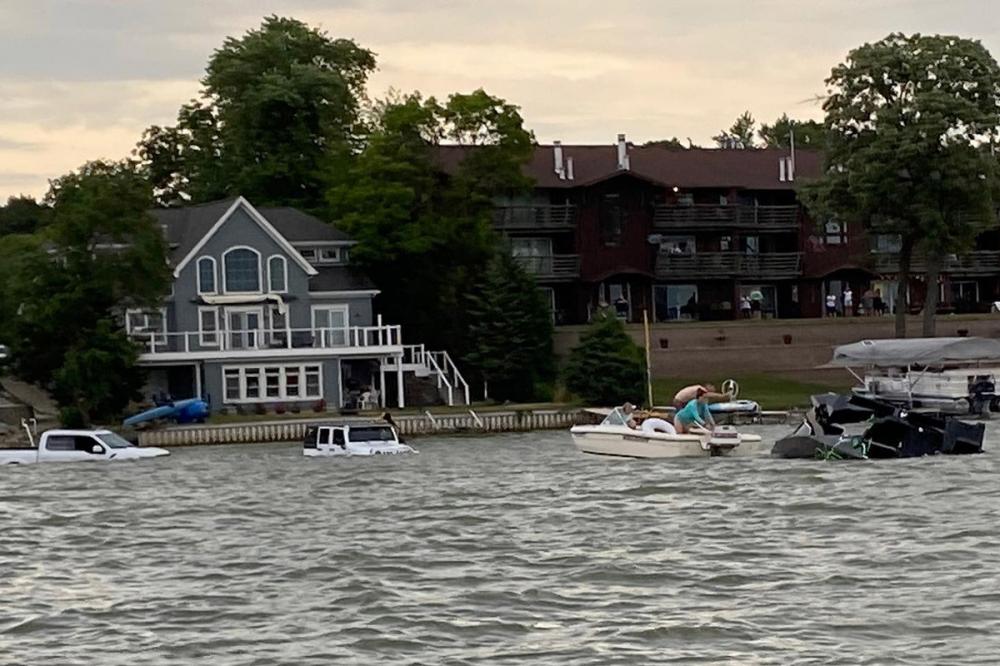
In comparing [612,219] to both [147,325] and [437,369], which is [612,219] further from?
[147,325]

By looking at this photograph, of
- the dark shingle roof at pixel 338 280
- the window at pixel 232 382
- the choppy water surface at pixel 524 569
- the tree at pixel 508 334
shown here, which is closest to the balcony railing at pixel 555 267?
the dark shingle roof at pixel 338 280

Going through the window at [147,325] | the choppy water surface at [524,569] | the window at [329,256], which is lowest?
the choppy water surface at [524,569]

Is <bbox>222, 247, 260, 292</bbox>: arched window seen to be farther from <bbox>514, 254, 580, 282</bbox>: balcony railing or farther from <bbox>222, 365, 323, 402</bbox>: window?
<bbox>514, 254, 580, 282</bbox>: balcony railing

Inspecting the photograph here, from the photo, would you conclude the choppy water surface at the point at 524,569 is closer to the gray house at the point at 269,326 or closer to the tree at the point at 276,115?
the gray house at the point at 269,326

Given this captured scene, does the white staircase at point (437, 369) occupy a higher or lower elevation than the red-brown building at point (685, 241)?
lower

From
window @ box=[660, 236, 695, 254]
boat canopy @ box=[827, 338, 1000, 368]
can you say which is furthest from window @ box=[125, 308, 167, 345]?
window @ box=[660, 236, 695, 254]

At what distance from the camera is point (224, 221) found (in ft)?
289

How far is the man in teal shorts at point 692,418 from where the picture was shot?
187 feet

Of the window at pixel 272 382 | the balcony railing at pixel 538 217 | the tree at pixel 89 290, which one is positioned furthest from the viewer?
the balcony railing at pixel 538 217

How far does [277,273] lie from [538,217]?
16.3 m

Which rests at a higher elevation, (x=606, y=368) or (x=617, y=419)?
(x=606, y=368)

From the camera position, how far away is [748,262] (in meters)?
103

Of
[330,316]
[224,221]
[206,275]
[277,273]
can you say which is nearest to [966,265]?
[330,316]

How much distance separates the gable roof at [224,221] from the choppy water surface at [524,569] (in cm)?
3743
